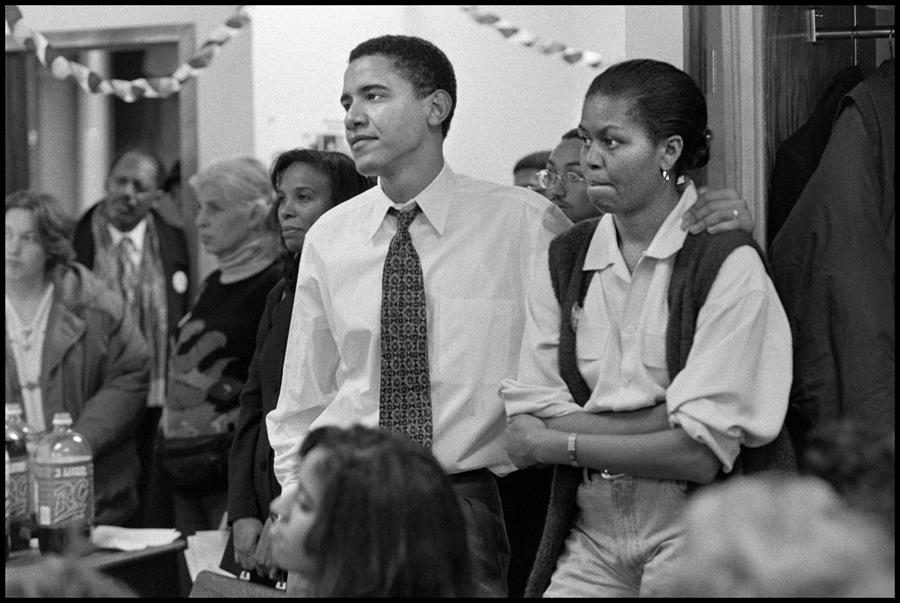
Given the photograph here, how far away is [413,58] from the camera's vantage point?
8.53 ft

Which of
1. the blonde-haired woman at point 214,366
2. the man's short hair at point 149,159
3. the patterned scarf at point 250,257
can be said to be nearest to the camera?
the blonde-haired woman at point 214,366

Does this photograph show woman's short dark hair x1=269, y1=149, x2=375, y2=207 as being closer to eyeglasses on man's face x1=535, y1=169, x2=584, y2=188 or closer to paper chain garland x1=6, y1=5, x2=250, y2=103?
eyeglasses on man's face x1=535, y1=169, x2=584, y2=188

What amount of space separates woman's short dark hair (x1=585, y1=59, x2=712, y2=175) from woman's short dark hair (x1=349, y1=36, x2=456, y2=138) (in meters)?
0.51

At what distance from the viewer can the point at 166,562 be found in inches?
118

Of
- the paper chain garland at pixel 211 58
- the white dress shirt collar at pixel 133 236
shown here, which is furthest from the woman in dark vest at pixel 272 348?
the white dress shirt collar at pixel 133 236

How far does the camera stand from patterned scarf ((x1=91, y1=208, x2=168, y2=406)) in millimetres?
5203

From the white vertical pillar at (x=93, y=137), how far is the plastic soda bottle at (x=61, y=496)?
3035 millimetres

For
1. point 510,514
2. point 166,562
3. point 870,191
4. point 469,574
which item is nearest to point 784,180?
point 870,191

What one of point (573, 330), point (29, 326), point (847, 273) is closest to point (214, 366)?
point (29, 326)

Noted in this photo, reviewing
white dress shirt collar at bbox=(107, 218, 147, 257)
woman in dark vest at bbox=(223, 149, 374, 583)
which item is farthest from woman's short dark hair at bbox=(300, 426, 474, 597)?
white dress shirt collar at bbox=(107, 218, 147, 257)

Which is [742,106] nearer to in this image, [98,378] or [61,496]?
[61,496]

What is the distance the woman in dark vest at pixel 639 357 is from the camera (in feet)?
6.51

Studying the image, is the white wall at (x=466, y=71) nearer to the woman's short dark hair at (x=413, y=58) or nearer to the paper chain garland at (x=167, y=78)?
the paper chain garland at (x=167, y=78)

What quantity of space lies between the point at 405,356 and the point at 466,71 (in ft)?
12.4
